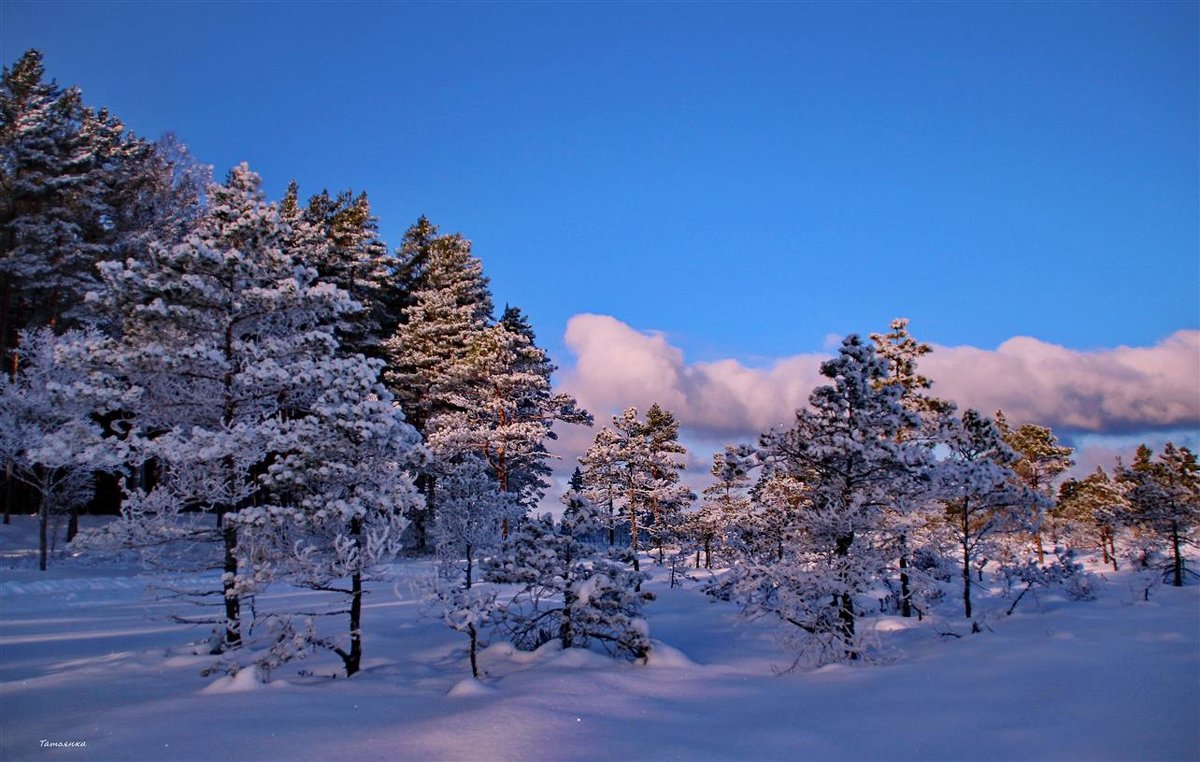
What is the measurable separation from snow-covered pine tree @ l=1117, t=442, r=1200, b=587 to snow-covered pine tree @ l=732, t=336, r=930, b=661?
3220 centimetres

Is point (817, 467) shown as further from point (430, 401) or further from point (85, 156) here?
point (85, 156)

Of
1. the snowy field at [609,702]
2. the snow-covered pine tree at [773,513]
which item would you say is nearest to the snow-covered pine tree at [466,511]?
the snowy field at [609,702]

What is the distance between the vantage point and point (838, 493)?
15117mm

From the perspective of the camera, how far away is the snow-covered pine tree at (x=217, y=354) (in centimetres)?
1172

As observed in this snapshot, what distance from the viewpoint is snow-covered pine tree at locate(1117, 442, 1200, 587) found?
3603cm

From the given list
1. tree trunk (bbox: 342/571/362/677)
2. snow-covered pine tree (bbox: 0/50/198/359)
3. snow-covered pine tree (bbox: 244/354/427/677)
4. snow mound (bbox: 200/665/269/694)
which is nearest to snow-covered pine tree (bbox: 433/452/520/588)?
tree trunk (bbox: 342/571/362/677)

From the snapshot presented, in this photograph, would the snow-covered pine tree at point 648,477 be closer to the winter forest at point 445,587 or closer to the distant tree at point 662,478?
the distant tree at point 662,478

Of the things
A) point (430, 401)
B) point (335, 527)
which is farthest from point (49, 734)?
point (430, 401)

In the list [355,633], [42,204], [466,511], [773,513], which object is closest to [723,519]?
[773,513]

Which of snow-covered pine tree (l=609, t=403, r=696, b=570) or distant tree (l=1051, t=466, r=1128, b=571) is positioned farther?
distant tree (l=1051, t=466, r=1128, b=571)

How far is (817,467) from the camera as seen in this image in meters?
15.3

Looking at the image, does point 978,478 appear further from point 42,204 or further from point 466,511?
point 42,204

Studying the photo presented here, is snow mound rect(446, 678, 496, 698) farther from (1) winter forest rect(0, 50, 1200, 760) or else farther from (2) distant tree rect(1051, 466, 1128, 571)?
(2) distant tree rect(1051, 466, 1128, 571)

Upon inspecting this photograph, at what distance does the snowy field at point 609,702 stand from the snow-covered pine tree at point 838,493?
4.34 feet
